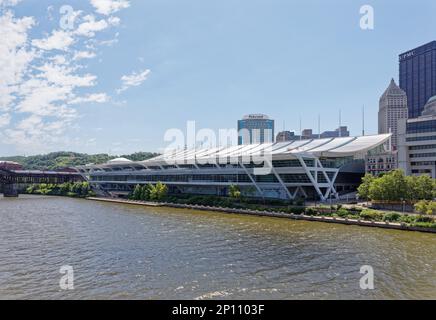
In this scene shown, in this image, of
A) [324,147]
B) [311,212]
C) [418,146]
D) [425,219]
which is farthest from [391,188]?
[418,146]

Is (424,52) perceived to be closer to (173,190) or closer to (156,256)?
(173,190)

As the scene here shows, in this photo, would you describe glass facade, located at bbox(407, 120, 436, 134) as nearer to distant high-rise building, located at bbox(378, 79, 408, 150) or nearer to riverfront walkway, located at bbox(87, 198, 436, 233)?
riverfront walkway, located at bbox(87, 198, 436, 233)

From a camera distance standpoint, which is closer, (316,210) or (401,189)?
(401,189)

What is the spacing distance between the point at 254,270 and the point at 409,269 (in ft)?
32.0

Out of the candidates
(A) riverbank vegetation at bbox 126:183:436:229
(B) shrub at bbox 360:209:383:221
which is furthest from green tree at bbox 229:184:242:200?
(B) shrub at bbox 360:209:383:221

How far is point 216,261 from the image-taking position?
23531 mm

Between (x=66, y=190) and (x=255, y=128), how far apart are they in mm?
99681

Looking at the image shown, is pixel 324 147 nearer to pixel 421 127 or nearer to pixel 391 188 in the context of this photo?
pixel 421 127

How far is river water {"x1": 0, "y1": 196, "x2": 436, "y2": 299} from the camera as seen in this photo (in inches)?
713

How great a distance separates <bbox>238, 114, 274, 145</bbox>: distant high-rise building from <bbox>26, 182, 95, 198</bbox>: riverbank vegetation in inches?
3157

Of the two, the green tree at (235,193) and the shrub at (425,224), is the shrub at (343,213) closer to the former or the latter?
the shrub at (425,224)

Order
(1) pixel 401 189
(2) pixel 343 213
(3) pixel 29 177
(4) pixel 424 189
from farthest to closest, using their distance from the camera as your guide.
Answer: (3) pixel 29 177, (4) pixel 424 189, (1) pixel 401 189, (2) pixel 343 213

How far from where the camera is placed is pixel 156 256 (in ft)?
82.1
